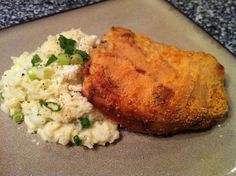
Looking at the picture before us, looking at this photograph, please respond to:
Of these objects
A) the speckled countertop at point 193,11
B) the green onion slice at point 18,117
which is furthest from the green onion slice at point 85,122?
the speckled countertop at point 193,11

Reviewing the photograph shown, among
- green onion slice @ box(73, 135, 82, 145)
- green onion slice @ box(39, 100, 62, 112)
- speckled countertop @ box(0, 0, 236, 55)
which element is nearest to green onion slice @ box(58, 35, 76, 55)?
green onion slice @ box(39, 100, 62, 112)

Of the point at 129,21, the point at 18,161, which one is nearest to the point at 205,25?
the point at 129,21

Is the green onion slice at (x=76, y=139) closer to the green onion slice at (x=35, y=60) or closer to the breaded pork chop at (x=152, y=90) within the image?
the breaded pork chop at (x=152, y=90)

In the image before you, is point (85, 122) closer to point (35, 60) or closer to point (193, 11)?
point (35, 60)

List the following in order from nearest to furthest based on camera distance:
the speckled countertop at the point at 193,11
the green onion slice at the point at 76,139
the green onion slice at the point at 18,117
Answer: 1. the green onion slice at the point at 76,139
2. the green onion slice at the point at 18,117
3. the speckled countertop at the point at 193,11

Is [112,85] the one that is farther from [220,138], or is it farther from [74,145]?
[220,138]
